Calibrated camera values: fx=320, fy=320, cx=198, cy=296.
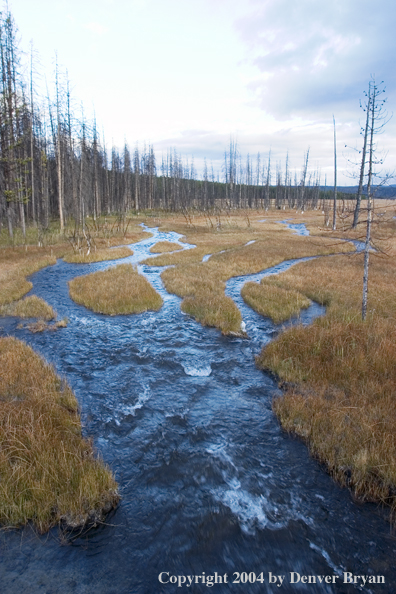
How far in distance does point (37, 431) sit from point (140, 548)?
271 cm

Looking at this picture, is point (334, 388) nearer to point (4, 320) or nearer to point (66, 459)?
point (66, 459)

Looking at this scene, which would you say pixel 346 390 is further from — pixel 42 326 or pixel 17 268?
pixel 17 268

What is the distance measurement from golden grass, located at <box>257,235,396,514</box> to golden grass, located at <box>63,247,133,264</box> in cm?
1763

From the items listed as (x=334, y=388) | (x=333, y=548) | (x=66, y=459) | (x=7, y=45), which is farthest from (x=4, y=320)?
(x=7, y=45)

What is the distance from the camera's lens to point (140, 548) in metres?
4.17

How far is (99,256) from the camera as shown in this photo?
81.8 ft

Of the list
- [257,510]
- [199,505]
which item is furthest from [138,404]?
[257,510]

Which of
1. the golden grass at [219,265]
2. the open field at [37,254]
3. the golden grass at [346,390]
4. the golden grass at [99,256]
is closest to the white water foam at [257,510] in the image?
the golden grass at [346,390]

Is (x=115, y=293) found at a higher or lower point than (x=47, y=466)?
higher

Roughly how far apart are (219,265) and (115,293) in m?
8.96

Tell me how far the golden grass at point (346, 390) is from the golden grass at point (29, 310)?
8839 mm

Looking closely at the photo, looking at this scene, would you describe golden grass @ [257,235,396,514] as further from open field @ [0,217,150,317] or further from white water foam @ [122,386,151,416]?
open field @ [0,217,150,317]

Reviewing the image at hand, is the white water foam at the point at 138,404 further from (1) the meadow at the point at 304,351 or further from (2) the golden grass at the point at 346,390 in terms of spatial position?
(2) the golden grass at the point at 346,390

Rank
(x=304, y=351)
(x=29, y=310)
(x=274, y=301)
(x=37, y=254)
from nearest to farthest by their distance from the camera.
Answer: (x=304, y=351) < (x=29, y=310) < (x=274, y=301) < (x=37, y=254)
